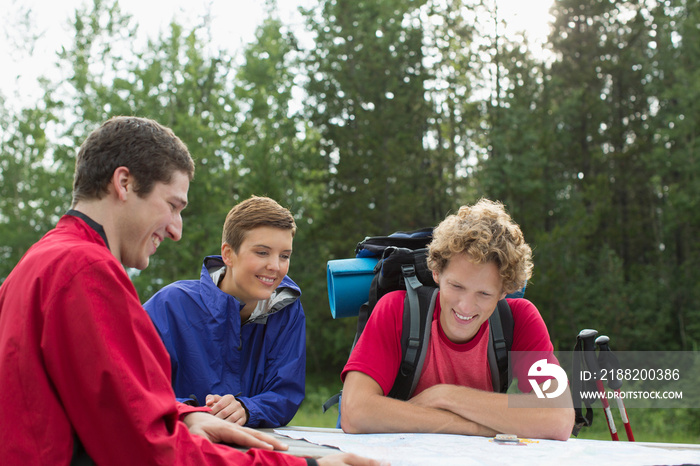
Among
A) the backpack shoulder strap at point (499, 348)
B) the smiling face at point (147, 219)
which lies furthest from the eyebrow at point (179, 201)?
the backpack shoulder strap at point (499, 348)

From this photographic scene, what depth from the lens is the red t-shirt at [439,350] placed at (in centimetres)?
278

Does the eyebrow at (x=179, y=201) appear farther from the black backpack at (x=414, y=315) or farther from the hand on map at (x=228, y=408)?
the black backpack at (x=414, y=315)

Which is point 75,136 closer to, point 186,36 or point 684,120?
point 186,36

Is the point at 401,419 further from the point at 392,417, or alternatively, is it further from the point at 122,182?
the point at 122,182

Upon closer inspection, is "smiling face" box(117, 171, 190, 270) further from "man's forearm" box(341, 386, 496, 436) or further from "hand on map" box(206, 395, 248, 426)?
"man's forearm" box(341, 386, 496, 436)

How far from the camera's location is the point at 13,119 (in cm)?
1936

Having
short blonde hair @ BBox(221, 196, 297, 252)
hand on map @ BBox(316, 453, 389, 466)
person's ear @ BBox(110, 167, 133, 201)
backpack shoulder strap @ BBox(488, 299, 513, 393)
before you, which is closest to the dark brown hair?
person's ear @ BBox(110, 167, 133, 201)

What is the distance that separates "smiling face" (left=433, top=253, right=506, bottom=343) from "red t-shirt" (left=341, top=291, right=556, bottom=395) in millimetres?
107

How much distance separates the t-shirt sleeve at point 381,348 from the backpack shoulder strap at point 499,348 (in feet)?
1.36

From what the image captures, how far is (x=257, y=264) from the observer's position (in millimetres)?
3219

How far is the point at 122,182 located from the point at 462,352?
65.6 inches

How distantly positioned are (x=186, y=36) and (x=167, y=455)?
62.3ft

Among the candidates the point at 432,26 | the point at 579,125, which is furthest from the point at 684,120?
the point at 432,26

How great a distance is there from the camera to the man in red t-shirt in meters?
2.60
